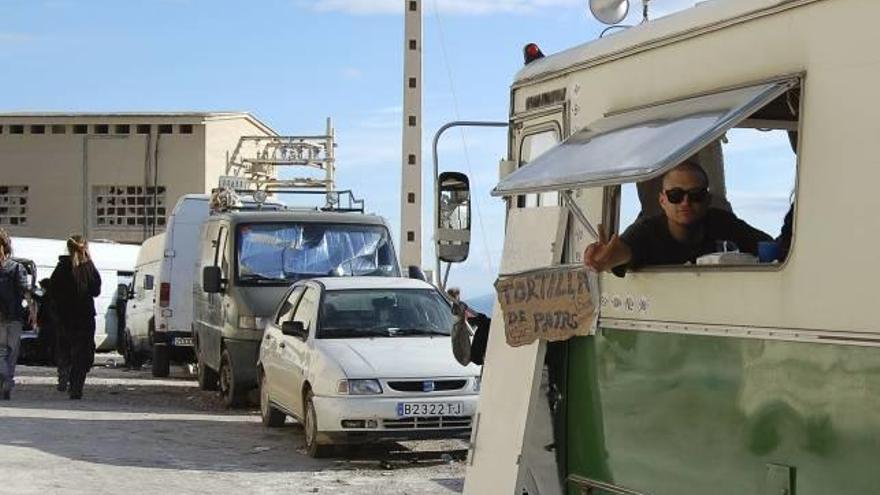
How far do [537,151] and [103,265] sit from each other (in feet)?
78.9

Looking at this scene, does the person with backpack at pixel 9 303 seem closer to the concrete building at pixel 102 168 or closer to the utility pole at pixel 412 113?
the utility pole at pixel 412 113

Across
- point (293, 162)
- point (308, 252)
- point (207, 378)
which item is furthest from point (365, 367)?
point (293, 162)

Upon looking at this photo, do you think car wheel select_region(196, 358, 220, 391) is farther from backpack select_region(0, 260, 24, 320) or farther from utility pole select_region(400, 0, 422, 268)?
utility pole select_region(400, 0, 422, 268)

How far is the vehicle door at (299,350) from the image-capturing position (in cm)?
1321

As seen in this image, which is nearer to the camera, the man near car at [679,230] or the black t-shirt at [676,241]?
the black t-shirt at [676,241]

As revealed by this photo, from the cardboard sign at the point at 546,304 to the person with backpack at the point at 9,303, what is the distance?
1066cm

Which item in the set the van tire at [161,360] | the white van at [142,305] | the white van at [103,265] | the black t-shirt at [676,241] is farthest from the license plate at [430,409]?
the white van at [103,265]

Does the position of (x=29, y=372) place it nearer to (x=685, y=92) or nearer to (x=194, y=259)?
(x=194, y=259)

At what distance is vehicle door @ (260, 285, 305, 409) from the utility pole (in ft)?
119

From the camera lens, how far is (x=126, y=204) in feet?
177

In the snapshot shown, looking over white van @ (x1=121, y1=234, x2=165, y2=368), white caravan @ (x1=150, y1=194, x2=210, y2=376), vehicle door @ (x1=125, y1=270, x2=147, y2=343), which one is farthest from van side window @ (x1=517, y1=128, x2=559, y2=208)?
vehicle door @ (x1=125, y1=270, x2=147, y2=343)

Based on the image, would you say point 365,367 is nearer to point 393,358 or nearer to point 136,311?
point 393,358

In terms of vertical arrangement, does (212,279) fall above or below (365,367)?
above

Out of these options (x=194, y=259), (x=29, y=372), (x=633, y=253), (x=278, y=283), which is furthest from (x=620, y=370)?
(x=29, y=372)
